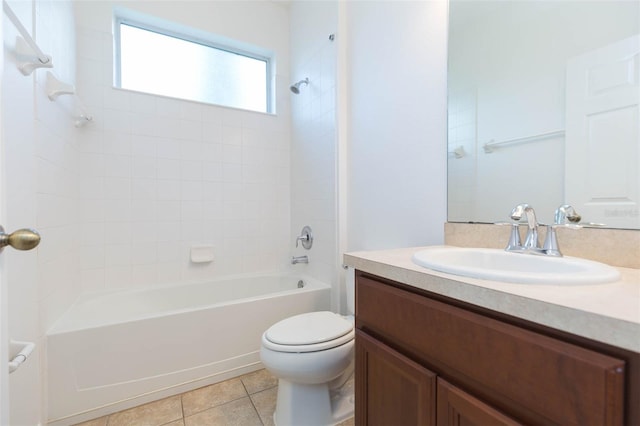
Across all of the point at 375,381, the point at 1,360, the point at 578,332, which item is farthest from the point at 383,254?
the point at 1,360

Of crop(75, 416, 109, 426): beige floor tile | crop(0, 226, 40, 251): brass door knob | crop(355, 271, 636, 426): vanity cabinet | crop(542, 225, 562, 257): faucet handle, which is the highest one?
crop(0, 226, 40, 251): brass door knob

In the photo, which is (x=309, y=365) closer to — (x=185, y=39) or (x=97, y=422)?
(x=97, y=422)

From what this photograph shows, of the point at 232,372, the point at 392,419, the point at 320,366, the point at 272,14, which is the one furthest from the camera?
the point at 272,14

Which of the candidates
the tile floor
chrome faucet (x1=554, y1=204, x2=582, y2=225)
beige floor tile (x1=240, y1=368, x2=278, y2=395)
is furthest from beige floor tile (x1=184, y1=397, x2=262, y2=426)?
chrome faucet (x1=554, y1=204, x2=582, y2=225)

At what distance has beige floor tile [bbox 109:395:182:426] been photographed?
4.34 ft

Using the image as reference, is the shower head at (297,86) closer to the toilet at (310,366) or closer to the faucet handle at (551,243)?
the toilet at (310,366)

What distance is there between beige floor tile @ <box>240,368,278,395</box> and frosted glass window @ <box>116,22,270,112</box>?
2.09 meters

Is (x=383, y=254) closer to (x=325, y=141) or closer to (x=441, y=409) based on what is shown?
(x=441, y=409)

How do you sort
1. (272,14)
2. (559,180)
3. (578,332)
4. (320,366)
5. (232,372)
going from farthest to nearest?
(272,14) → (232,372) → (320,366) → (559,180) → (578,332)

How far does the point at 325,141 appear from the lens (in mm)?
2014

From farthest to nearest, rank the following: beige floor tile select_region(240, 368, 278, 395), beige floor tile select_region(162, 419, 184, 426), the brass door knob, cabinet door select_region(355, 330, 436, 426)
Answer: beige floor tile select_region(240, 368, 278, 395), beige floor tile select_region(162, 419, 184, 426), cabinet door select_region(355, 330, 436, 426), the brass door knob

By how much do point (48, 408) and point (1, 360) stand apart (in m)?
1.13

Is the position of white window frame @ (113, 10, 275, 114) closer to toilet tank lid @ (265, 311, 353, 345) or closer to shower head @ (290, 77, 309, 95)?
shower head @ (290, 77, 309, 95)

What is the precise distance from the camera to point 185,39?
2.28 meters
